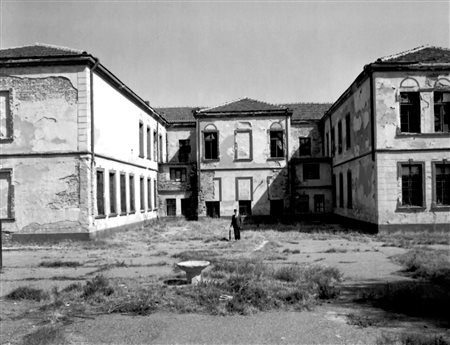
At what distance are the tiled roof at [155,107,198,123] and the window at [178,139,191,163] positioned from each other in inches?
72.9

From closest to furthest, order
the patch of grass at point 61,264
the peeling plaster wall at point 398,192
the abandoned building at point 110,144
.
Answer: the patch of grass at point 61,264
the abandoned building at point 110,144
the peeling plaster wall at point 398,192

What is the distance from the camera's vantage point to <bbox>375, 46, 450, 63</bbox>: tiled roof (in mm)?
20078

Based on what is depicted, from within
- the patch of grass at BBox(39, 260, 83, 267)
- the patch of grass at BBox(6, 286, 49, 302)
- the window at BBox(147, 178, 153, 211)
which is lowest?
the patch of grass at BBox(39, 260, 83, 267)

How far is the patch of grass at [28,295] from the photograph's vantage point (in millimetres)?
→ 8367

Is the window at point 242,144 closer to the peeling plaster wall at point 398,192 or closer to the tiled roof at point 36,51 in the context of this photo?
the peeling plaster wall at point 398,192

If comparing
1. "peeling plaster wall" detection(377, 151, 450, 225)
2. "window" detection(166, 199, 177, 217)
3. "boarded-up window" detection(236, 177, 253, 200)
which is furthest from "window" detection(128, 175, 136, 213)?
"peeling plaster wall" detection(377, 151, 450, 225)

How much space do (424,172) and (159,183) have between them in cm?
1895

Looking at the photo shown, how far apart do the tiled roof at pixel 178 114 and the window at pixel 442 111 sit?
797 inches

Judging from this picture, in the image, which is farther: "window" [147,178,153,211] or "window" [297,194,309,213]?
"window" [297,194,309,213]

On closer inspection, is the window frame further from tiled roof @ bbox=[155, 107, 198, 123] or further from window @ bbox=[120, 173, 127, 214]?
tiled roof @ bbox=[155, 107, 198, 123]

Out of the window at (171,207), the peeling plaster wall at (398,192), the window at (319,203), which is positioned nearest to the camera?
the peeling plaster wall at (398,192)

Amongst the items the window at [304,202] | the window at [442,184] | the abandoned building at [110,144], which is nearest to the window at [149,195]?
the abandoned building at [110,144]

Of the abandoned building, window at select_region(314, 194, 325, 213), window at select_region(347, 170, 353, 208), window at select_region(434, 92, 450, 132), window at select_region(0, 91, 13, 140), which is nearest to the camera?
the abandoned building

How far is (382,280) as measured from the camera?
9.77 meters
